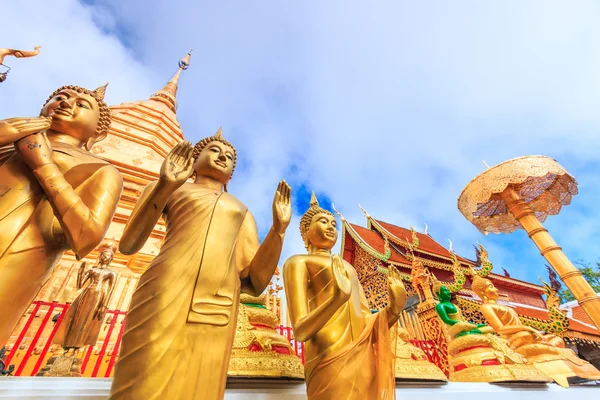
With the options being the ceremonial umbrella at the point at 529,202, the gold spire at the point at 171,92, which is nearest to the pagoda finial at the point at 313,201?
the ceremonial umbrella at the point at 529,202

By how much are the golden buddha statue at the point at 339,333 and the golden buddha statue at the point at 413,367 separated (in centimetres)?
83

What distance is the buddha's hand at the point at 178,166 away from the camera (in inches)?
47.1

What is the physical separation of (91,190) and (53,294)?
3.49 m

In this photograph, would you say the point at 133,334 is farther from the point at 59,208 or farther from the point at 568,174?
the point at 568,174

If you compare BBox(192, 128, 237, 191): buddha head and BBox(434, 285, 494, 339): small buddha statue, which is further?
BBox(434, 285, 494, 339): small buddha statue

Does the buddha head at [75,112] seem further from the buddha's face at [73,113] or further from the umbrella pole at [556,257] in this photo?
the umbrella pole at [556,257]

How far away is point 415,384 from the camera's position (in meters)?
2.35

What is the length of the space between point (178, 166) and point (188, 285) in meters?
0.48

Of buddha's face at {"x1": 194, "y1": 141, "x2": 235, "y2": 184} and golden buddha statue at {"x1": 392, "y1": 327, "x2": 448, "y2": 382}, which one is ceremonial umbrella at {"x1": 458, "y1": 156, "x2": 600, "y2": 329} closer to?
golden buddha statue at {"x1": 392, "y1": 327, "x2": 448, "y2": 382}

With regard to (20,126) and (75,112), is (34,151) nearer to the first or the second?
(20,126)

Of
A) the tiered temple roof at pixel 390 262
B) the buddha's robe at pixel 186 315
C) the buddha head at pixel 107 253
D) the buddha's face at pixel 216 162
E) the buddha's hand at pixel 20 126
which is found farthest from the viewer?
the tiered temple roof at pixel 390 262

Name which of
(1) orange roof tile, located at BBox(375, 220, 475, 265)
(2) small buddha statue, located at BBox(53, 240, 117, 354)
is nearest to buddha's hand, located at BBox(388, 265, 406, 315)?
(2) small buddha statue, located at BBox(53, 240, 117, 354)

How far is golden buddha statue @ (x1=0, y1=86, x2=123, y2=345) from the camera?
38.1 inches

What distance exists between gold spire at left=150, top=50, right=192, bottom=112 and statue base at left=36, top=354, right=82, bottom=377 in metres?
9.99
